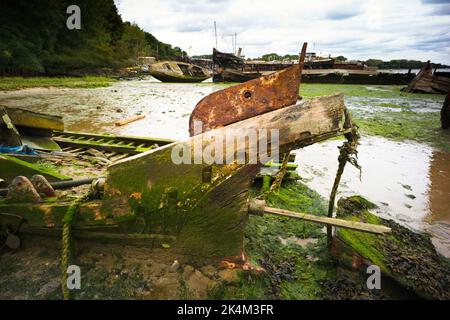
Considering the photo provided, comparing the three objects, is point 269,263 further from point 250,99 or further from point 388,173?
point 388,173

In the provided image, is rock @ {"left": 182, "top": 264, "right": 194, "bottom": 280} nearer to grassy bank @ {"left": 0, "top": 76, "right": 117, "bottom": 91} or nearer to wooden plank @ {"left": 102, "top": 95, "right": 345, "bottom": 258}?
wooden plank @ {"left": 102, "top": 95, "right": 345, "bottom": 258}

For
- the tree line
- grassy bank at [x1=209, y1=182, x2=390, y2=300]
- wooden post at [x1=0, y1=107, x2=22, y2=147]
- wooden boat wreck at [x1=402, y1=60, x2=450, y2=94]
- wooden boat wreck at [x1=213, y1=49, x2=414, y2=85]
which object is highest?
the tree line

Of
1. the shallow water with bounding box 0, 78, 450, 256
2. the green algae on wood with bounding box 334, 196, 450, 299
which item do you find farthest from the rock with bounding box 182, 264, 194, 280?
the shallow water with bounding box 0, 78, 450, 256

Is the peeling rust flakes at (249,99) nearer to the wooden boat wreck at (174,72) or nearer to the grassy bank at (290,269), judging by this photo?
the grassy bank at (290,269)

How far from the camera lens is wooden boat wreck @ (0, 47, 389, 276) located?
1.76 m

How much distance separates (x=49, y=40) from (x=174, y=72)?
14187 millimetres

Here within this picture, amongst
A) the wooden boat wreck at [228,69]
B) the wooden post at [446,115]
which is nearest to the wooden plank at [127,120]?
the wooden post at [446,115]

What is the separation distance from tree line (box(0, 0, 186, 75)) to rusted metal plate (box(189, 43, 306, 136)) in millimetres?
26523

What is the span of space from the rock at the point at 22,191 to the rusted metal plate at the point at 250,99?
1.38m

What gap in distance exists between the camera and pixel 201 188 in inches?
75.6

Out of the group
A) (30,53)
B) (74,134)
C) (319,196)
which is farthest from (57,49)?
(319,196)

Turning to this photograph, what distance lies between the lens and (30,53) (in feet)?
80.4

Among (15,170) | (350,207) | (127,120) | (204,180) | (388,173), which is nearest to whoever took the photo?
(204,180)

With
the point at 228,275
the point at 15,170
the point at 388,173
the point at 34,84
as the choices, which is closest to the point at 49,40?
the point at 34,84
